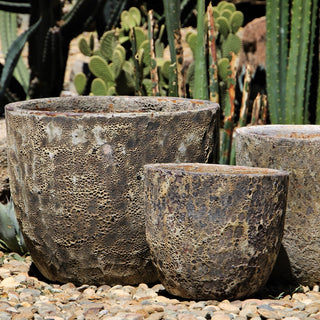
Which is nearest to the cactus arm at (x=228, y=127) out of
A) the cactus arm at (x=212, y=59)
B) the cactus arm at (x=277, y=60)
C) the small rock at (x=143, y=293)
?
the cactus arm at (x=212, y=59)

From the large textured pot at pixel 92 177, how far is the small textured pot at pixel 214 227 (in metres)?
0.13

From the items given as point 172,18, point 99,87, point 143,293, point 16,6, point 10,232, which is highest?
point 16,6

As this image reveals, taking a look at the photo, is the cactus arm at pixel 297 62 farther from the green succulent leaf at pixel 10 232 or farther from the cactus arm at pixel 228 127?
the green succulent leaf at pixel 10 232

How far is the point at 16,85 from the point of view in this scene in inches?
220

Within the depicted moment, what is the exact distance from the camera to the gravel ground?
2.49 metres

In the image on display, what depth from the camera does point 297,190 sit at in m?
2.83

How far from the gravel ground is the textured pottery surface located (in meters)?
0.13

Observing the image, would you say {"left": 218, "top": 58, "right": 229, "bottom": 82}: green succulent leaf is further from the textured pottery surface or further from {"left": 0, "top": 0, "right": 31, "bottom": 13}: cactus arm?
the textured pottery surface

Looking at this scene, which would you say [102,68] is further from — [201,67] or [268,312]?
[268,312]

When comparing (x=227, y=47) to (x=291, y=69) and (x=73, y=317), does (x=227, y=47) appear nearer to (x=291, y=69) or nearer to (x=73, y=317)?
(x=291, y=69)

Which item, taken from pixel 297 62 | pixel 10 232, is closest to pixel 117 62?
pixel 297 62

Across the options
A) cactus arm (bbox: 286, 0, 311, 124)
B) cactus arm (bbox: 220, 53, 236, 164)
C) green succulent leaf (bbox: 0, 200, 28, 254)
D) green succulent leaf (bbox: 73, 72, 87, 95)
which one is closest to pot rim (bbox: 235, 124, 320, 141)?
cactus arm (bbox: 220, 53, 236, 164)

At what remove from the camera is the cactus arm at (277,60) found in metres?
4.36

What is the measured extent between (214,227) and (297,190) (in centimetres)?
52
